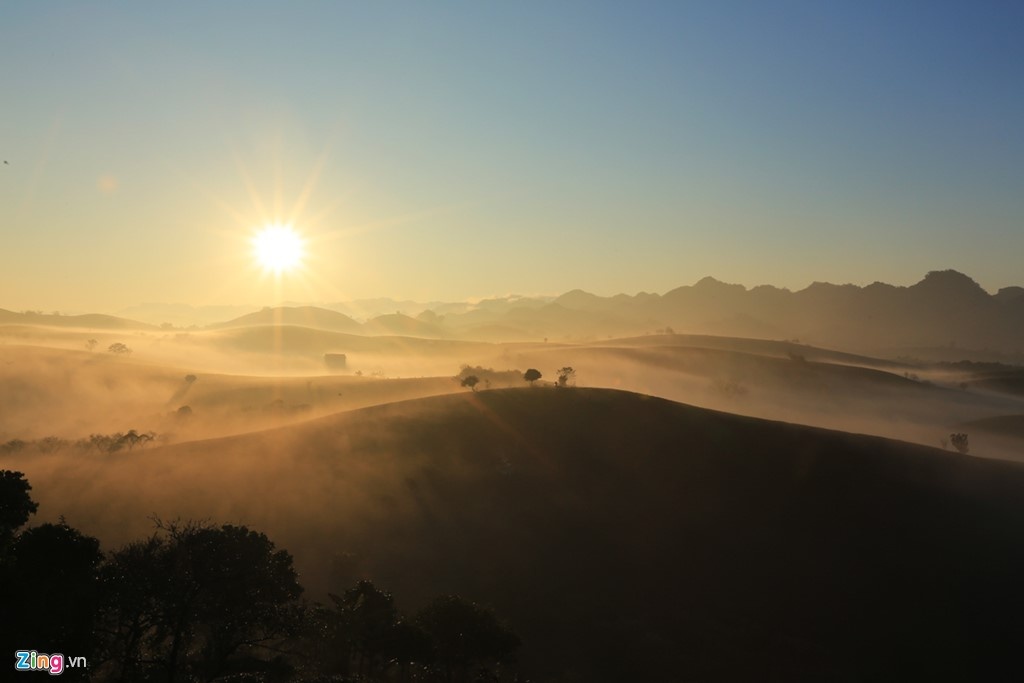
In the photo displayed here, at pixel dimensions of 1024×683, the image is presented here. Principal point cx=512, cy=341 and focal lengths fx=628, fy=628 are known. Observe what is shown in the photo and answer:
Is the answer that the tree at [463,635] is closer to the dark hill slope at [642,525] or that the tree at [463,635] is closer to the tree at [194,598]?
the dark hill slope at [642,525]

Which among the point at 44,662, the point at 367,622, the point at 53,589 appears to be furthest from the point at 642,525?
the point at 44,662

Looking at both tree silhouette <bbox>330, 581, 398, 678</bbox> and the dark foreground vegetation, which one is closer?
the dark foreground vegetation

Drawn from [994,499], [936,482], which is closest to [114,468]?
[936,482]

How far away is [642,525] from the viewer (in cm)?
6688

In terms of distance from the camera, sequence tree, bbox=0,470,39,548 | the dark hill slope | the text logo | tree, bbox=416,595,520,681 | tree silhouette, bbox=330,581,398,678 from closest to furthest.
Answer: the text logo, tree, bbox=0,470,39,548, tree silhouette, bbox=330,581,398,678, tree, bbox=416,595,520,681, the dark hill slope

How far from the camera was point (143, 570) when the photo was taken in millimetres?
29109

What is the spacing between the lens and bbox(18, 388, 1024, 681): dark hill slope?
4859 centimetres

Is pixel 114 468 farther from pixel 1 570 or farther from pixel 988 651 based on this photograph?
pixel 988 651

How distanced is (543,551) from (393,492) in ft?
62.5

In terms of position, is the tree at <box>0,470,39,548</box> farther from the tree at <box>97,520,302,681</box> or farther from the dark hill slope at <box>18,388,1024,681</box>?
the dark hill slope at <box>18,388,1024,681</box>

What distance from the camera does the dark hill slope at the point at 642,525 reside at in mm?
48594

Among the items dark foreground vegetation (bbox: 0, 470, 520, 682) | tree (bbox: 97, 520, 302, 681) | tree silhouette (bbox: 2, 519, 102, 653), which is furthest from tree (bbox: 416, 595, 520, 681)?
tree silhouette (bbox: 2, 519, 102, 653)

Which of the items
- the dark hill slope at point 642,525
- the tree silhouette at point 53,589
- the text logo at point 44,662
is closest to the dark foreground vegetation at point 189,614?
the tree silhouette at point 53,589

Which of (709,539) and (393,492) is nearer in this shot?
(709,539)
